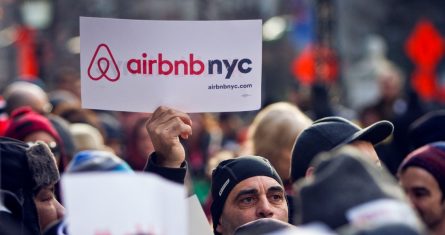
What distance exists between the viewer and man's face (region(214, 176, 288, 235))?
6480mm

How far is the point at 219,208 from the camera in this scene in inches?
266

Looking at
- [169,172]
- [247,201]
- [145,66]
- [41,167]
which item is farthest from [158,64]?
[247,201]

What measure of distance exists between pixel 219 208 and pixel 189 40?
0.97 meters

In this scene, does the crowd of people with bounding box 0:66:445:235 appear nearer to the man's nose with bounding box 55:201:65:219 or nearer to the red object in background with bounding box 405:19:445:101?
the man's nose with bounding box 55:201:65:219

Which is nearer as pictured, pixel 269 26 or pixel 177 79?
pixel 177 79

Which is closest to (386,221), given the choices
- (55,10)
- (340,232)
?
(340,232)

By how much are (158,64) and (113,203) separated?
2.30 metres

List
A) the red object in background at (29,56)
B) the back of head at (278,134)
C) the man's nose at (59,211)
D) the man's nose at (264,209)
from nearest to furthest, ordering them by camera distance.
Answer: the man's nose at (59,211), the man's nose at (264,209), the back of head at (278,134), the red object in background at (29,56)

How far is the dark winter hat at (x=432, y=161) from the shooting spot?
23.4 feet

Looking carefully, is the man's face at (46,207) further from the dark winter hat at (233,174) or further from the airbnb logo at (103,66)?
the dark winter hat at (233,174)

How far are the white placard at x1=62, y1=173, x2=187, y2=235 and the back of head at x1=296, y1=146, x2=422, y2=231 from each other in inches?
16.0

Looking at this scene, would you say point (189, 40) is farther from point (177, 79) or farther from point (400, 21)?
point (400, 21)

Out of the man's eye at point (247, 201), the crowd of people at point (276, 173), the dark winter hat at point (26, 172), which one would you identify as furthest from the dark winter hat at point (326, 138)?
the dark winter hat at point (26, 172)

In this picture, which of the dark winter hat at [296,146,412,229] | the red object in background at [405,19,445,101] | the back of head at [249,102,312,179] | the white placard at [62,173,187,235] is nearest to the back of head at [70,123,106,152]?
the back of head at [249,102,312,179]
